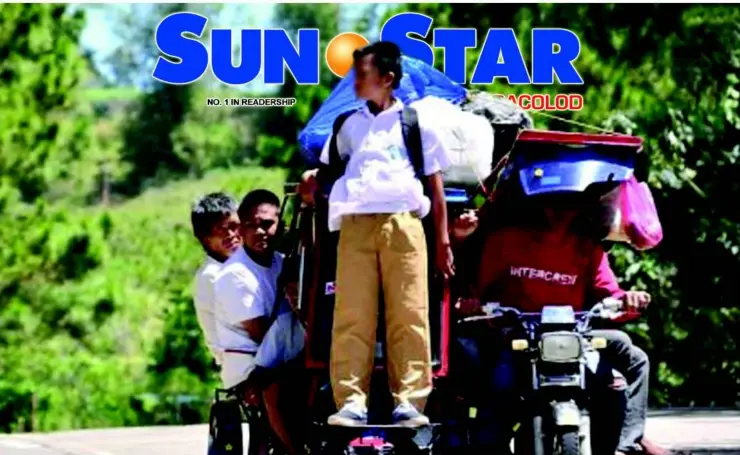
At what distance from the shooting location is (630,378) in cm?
887

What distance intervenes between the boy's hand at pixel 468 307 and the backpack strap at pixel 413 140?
64cm

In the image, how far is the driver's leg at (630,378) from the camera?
8.77m

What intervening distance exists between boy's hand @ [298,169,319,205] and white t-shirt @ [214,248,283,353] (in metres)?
0.56

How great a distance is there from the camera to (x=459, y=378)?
8.85m

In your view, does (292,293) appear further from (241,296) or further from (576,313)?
(576,313)

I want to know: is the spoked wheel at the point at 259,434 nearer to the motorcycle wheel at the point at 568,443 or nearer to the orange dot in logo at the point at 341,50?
the motorcycle wheel at the point at 568,443

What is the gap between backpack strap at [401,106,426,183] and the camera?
8.30 m

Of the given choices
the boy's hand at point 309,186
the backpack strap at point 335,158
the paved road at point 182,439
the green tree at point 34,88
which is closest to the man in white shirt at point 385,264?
the backpack strap at point 335,158

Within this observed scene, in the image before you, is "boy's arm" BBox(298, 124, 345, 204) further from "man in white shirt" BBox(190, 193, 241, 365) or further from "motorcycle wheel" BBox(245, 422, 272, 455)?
"motorcycle wheel" BBox(245, 422, 272, 455)

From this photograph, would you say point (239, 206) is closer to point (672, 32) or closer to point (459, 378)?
point (459, 378)

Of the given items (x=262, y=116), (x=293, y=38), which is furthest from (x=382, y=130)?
(x=262, y=116)

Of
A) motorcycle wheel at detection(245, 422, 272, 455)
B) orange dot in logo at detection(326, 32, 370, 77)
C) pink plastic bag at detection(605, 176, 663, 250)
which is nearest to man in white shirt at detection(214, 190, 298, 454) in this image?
motorcycle wheel at detection(245, 422, 272, 455)

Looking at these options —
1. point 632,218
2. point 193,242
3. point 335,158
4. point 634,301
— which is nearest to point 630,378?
point 634,301

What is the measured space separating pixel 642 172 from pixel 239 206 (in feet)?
6.37
